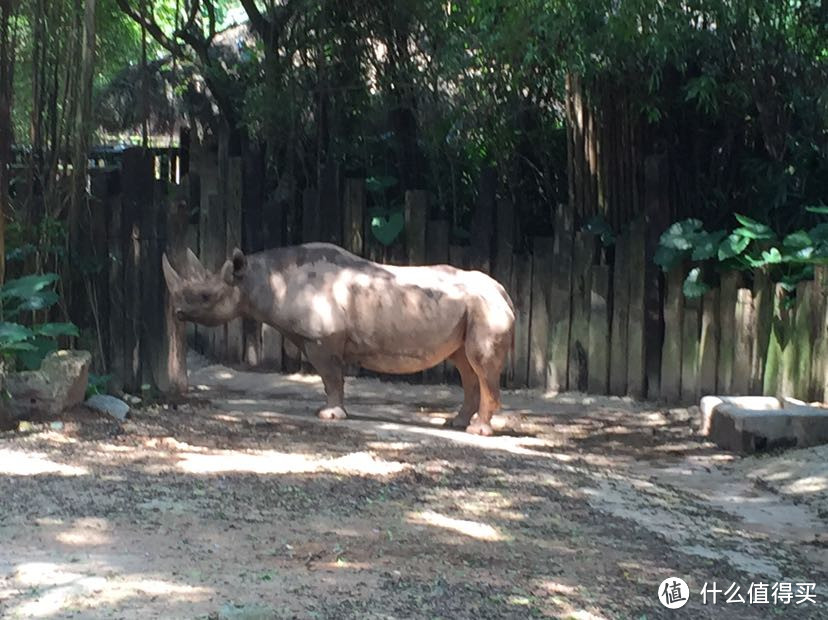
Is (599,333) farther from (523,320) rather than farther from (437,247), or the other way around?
(437,247)

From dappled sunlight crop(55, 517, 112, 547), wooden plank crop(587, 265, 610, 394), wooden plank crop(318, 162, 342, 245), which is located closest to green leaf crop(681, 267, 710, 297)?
wooden plank crop(587, 265, 610, 394)

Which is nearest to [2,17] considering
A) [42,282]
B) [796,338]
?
[42,282]

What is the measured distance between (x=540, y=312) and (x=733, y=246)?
6.19 feet

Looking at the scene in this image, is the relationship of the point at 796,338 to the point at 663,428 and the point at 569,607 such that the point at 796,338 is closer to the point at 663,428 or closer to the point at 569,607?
the point at 663,428

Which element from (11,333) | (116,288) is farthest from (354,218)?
(11,333)

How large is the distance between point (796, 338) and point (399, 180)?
4.08 m

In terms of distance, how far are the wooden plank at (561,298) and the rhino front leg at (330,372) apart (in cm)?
296

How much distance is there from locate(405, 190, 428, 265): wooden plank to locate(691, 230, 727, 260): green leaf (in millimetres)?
2387

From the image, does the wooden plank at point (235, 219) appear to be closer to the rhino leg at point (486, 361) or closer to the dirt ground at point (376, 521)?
the dirt ground at point (376, 521)

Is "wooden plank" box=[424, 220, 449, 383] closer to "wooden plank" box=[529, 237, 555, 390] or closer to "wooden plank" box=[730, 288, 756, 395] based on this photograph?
"wooden plank" box=[529, 237, 555, 390]

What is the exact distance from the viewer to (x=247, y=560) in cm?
460

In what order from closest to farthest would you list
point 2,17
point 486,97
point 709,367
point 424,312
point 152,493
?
point 152,493 < point 2,17 < point 424,312 < point 709,367 < point 486,97

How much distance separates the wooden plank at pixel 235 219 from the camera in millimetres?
11602

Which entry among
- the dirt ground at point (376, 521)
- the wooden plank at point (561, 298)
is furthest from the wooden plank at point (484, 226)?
the dirt ground at point (376, 521)
